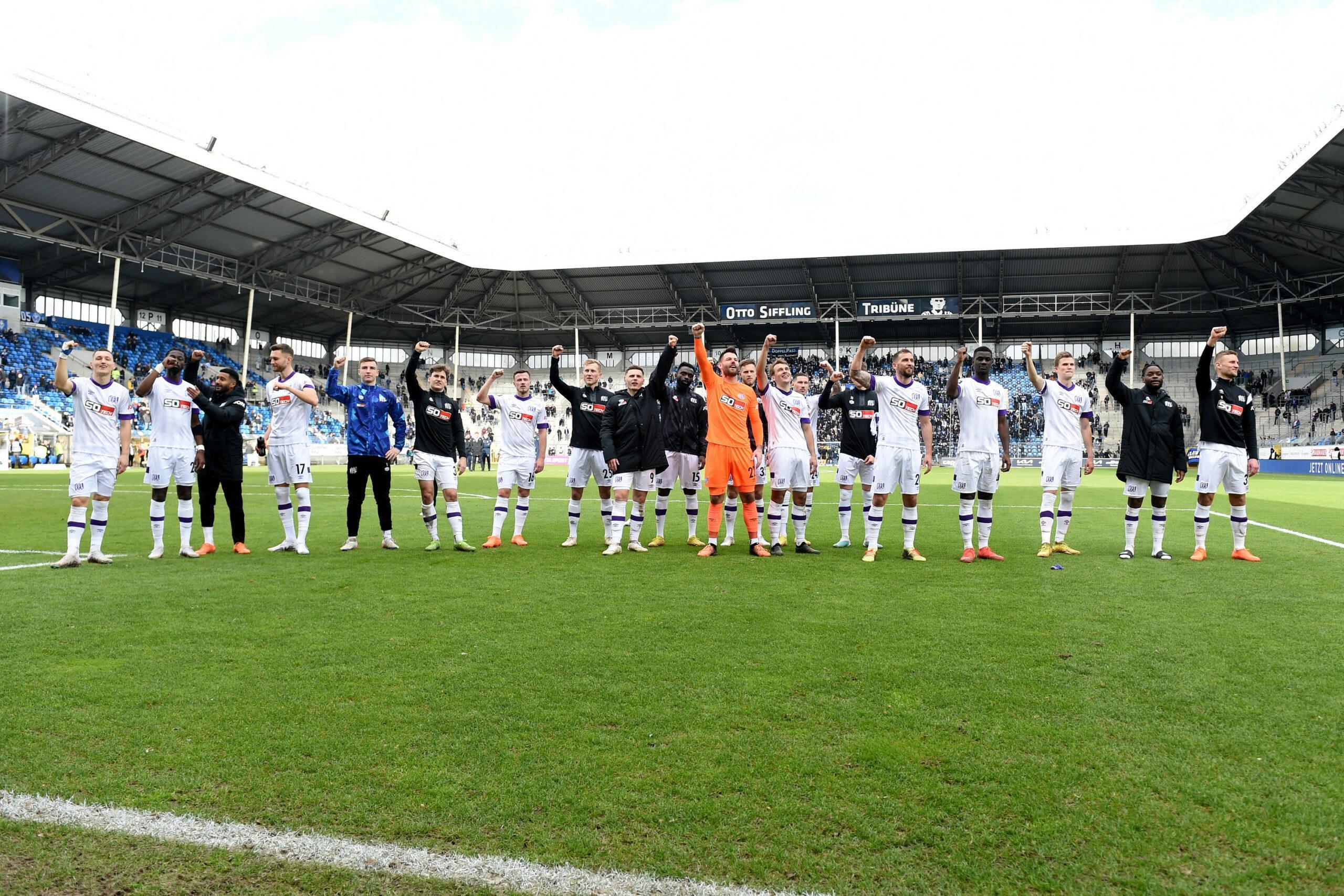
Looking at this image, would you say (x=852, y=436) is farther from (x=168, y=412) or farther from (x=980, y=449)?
(x=168, y=412)

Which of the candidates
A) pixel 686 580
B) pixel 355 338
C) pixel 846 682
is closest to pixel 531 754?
pixel 846 682

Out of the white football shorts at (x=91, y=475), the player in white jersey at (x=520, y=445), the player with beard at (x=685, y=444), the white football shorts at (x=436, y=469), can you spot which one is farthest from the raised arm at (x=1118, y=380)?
the white football shorts at (x=91, y=475)

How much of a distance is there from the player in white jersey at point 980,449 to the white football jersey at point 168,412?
27.9ft

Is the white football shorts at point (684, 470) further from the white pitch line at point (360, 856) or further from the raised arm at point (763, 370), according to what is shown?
the white pitch line at point (360, 856)

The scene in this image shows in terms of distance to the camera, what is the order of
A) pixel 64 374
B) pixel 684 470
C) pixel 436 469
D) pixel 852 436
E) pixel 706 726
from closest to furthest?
pixel 706 726
pixel 64 374
pixel 436 469
pixel 852 436
pixel 684 470

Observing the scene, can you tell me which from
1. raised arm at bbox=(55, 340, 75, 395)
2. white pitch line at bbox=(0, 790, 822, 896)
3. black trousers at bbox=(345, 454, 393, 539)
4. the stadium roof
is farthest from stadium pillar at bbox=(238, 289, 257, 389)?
white pitch line at bbox=(0, 790, 822, 896)

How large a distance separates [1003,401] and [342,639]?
715cm

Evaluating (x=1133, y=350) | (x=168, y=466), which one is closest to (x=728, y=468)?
(x=168, y=466)

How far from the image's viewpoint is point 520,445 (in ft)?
33.7

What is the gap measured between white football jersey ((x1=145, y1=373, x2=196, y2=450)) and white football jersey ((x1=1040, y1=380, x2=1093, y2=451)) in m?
9.76

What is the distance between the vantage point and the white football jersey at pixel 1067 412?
30.2 ft

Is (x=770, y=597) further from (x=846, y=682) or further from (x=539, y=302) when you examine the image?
(x=539, y=302)

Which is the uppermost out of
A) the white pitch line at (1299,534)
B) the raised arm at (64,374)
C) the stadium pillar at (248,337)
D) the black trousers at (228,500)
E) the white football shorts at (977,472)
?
the stadium pillar at (248,337)

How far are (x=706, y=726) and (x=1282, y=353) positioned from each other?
172 feet
